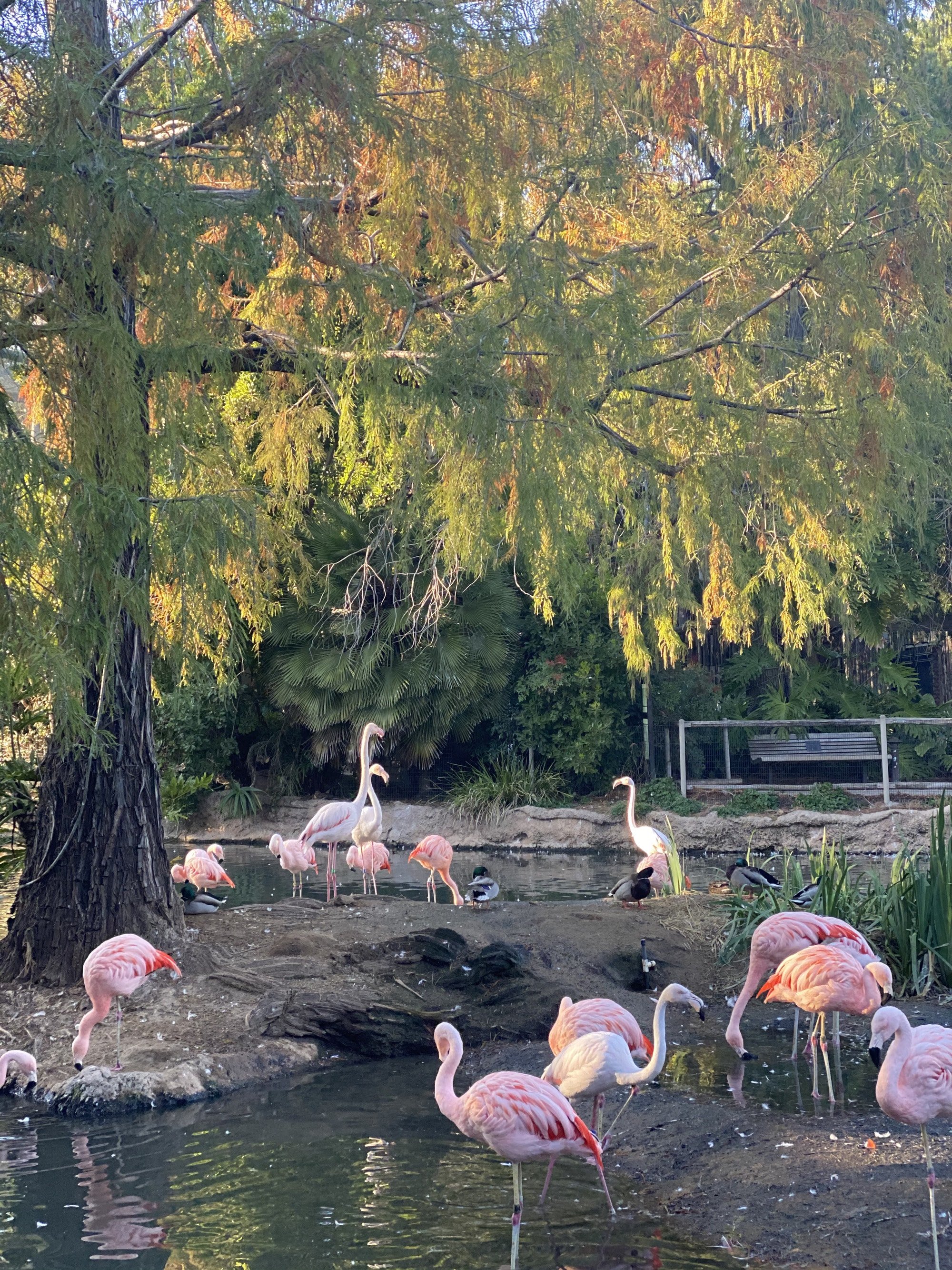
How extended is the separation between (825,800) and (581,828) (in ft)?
10.4

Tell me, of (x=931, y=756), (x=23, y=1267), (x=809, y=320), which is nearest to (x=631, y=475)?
(x=809, y=320)

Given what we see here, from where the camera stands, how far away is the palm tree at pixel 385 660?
56.5 ft

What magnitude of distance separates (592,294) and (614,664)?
12.1 meters

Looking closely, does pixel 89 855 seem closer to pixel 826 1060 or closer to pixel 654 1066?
pixel 654 1066

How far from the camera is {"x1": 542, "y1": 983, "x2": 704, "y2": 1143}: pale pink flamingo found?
514 centimetres

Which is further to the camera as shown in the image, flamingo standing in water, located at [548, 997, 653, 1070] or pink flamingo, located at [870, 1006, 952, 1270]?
flamingo standing in water, located at [548, 997, 653, 1070]

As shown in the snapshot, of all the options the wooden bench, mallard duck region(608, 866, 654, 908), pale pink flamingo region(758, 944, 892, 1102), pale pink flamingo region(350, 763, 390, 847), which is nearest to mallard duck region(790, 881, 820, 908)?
mallard duck region(608, 866, 654, 908)

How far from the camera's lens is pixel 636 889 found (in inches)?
365

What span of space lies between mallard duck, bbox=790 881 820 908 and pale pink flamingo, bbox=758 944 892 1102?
2.04 meters

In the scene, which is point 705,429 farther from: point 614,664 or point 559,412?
point 614,664

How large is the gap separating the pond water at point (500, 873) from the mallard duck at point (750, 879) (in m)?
2.87

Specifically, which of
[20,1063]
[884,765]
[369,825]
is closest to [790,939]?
[20,1063]

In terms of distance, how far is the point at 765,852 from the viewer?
15344 mm

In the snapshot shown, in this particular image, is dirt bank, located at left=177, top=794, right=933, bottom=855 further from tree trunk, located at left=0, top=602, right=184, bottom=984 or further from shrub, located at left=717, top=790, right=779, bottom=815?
tree trunk, located at left=0, top=602, right=184, bottom=984
